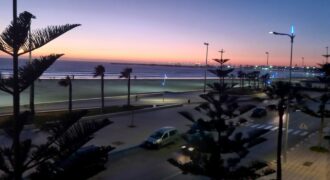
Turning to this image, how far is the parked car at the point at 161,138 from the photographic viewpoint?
22.7 meters

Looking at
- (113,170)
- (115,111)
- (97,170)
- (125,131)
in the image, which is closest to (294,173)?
(113,170)

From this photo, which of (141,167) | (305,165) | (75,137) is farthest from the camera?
(305,165)

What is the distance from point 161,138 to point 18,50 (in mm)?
17830

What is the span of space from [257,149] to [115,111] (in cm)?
1533

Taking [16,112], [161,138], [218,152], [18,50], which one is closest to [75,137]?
[16,112]

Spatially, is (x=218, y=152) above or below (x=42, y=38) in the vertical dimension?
below

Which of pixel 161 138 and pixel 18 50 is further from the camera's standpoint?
pixel 161 138

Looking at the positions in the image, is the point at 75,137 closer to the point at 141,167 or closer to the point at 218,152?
the point at 218,152

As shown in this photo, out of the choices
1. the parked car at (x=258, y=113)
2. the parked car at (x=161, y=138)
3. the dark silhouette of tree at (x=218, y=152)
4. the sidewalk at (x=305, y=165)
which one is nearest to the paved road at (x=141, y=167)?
the parked car at (x=161, y=138)

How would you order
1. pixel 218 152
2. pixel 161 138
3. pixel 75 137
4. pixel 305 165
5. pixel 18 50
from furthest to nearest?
1. pixel 161 138
2. pixel 305 165
3. pixel 218 152
4. pixel 75 137
5. pixel 18 50

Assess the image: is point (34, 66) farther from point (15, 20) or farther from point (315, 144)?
point (315, 144)

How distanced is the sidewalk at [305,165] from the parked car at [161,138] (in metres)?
6.43

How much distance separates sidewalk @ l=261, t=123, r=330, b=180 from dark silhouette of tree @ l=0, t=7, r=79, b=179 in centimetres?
1469

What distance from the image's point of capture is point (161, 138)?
23078 mm
